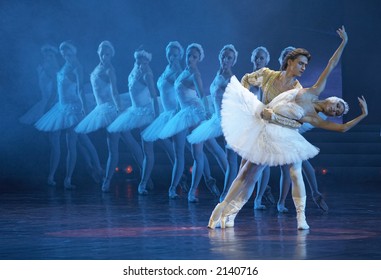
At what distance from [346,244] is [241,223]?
162 centimetres

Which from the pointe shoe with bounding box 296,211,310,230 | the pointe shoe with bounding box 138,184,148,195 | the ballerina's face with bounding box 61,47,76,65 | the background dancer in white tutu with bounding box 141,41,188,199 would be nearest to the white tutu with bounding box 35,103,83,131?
the ballerina's face with bounding box 61,47,76,65

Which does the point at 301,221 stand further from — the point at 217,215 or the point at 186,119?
the point at 186,119

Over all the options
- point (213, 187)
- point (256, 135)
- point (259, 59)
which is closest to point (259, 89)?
point (259, 59)

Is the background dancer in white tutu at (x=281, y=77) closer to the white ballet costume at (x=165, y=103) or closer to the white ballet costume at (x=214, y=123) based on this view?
the white ballet costume at (x=214, y=123)

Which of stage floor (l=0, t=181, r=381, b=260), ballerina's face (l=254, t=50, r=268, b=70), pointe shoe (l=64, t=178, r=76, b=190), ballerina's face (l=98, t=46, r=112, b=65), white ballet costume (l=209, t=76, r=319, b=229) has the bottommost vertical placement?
stage floor (l=0, t=181, r=381, b=260)

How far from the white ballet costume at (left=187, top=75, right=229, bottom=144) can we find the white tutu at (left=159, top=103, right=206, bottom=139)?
15 cm

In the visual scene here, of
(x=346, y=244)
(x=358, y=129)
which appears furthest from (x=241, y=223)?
(x=358, y=129)

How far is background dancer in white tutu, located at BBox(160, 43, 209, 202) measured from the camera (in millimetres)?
11000

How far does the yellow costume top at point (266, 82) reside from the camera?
314 inches

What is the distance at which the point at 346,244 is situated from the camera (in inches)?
275

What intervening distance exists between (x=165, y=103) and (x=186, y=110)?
67 centimetres

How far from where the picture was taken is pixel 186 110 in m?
11.4

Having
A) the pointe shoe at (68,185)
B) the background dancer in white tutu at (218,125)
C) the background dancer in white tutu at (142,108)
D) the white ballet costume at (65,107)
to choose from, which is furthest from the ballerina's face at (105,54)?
the background dancer in white tutu at (218,125)

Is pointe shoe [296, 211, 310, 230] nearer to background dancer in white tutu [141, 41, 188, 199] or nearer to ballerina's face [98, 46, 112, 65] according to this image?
background dancer in white tutu [141, 41, 188, 199]
